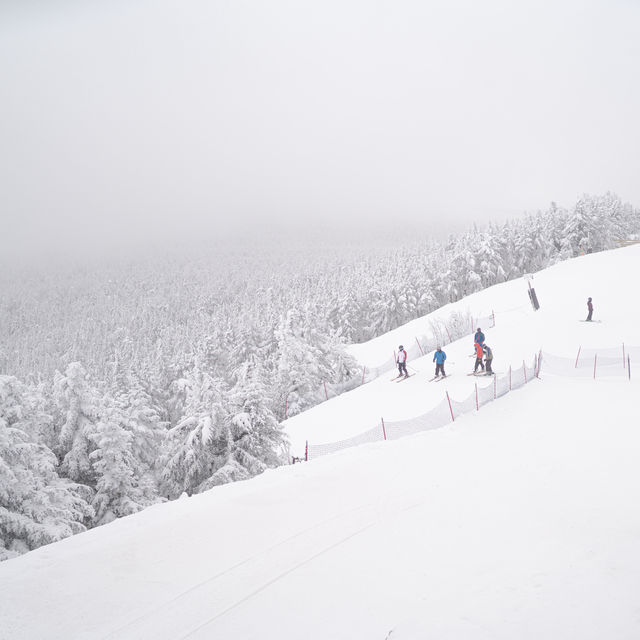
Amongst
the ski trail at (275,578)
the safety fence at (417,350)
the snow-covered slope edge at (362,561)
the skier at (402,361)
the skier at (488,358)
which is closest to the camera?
the snow-covered slope edge at (362,561)

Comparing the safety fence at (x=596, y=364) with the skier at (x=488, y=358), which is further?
the safety fence at (x=596, y=364)

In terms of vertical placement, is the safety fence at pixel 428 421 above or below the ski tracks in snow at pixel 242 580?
below

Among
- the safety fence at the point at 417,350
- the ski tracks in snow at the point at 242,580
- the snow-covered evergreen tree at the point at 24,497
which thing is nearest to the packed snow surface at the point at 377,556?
the ski tracks in snow at the point at 242,580

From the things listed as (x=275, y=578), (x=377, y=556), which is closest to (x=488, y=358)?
(x=377, y=556)

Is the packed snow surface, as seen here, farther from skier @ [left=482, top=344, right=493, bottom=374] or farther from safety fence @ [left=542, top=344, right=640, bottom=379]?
safety fence @ [left=542, top=344, right=640, bottom=379]

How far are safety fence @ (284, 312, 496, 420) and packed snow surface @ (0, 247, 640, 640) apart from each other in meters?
14.1

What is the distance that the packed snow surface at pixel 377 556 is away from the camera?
416 cm

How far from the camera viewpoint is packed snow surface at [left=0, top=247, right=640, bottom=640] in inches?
164

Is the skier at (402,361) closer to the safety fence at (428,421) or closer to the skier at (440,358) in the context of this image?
the skier at (440,358)

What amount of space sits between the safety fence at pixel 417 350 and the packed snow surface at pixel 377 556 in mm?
14055

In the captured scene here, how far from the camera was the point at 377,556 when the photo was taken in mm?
5395

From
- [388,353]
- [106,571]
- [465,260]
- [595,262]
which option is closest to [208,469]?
[106,571]

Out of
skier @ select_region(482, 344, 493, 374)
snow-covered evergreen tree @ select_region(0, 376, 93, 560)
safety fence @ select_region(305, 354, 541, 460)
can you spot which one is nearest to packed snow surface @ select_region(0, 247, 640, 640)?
safety fence @ select_region(305, 354, 541, 460)

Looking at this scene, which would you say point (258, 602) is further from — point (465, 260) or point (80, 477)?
point (465, 260)
